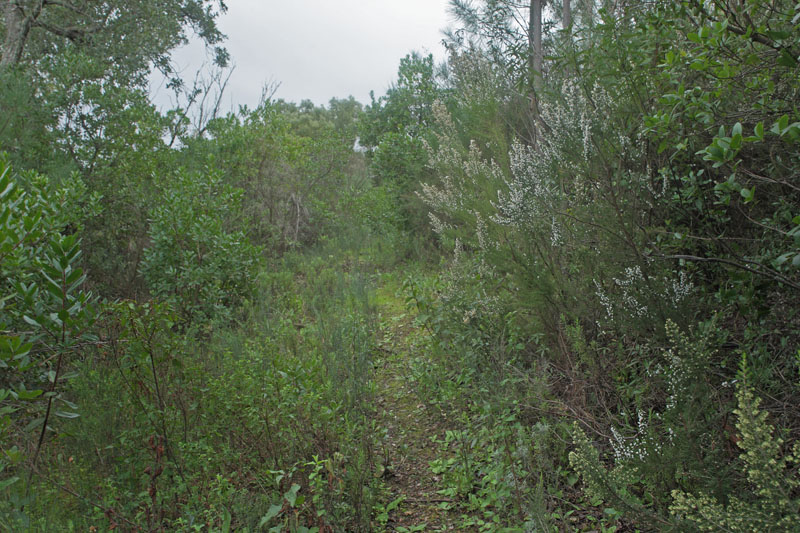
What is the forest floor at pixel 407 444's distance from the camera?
281cm

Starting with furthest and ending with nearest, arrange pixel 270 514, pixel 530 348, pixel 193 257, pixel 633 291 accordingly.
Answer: pixel 193 257, pixel 530 348, pixel 633 291, pixel 270 514

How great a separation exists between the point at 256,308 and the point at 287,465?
3262 millimetres

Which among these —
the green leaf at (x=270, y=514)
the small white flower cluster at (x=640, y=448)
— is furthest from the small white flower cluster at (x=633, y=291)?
the green leaf at (x=270, y=514)

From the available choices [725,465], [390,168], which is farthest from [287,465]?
[390,168]

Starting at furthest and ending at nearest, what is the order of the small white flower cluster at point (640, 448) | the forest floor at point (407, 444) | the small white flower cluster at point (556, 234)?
the small white flower cluster at point (556, 234) < the forest floor at point (407, 444) < the small white flower cluster at point (640, 448)

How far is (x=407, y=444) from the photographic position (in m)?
3.58

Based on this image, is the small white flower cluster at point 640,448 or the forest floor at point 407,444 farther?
the forest floor at point 407,444

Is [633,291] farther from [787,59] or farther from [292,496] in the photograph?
[292,496]

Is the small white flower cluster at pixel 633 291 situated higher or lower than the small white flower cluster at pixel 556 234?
lower

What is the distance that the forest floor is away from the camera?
9.21 ft

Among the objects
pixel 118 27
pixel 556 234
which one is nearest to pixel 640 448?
pixel 556 234

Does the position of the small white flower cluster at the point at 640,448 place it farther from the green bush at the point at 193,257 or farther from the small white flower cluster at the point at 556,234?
the green bush at the point at 193,257

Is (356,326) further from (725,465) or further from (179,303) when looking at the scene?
(725,465)

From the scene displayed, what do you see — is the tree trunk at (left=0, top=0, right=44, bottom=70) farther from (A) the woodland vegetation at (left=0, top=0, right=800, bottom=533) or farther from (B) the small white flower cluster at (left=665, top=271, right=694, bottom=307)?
(B) the small white flower cluster at (left=665, top=271, right=694, bottom=307)
